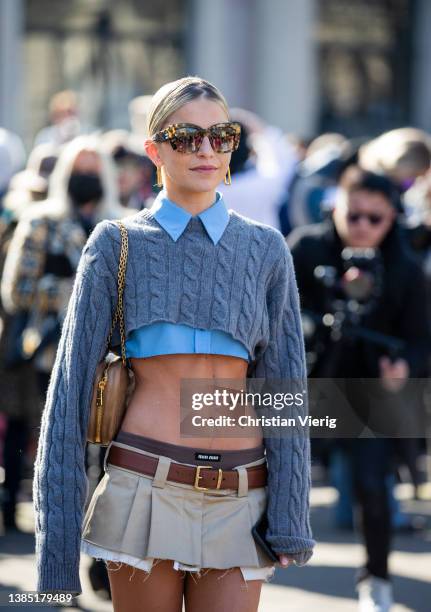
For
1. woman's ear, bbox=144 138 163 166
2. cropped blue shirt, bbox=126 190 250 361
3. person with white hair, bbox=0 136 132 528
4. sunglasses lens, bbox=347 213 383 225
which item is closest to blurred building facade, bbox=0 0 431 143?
person with white hair, bbox=0 136 132 528

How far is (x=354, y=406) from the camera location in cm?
574

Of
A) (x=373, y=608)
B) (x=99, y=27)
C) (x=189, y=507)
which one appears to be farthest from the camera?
(x=99, y=27)

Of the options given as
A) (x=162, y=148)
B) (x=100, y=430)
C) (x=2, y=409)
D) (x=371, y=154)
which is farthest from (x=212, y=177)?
(x=371, y=154)

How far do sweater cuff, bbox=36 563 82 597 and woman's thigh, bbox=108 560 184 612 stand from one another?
0.37ft

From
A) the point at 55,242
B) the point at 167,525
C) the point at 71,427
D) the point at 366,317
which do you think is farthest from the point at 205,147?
the point at 55,242

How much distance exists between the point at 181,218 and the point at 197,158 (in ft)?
0.52

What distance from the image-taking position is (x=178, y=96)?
3654 mm

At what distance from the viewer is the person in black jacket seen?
5.77 metres

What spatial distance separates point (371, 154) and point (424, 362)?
10.9 feet

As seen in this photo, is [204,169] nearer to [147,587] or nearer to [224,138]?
[224,138]

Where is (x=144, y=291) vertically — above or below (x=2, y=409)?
above

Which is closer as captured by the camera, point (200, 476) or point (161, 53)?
point (200, 476)

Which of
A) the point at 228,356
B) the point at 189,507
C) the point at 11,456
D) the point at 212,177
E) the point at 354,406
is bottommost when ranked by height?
the point at 11,456

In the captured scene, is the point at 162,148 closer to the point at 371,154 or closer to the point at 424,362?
the point at 424,362
